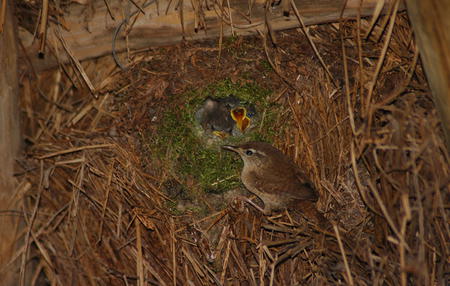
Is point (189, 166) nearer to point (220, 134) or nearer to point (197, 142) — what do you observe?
point (197, 142)

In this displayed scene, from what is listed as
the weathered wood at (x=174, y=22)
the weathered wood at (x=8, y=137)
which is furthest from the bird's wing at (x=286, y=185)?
the weathered wood at (x=8, y=137)

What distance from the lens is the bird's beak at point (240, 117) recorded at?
12.8ft

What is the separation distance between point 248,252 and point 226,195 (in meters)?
0.39

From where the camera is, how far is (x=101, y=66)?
3.88 m

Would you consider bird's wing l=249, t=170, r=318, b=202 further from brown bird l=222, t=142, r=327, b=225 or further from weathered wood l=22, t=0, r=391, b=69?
weathered wood l=22, t=0, r=391, b=69

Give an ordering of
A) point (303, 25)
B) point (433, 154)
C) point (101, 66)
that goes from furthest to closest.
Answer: point (101, 66) < point (303, 25) < point (433, 154)

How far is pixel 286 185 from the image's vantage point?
11.7ft

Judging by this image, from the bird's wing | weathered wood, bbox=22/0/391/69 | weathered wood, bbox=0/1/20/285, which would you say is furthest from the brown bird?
weathered wood, bbox=0/1/20/285

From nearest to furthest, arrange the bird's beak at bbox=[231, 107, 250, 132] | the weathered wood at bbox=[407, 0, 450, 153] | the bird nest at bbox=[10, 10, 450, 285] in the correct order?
the weathered wood at bbox=[407, 0, 450, 153], the bird nest at bbox=[10, 10, 450, 285], the bird's beak at bbox=[231, 107, 250, 132]

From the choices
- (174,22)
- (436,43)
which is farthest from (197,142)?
(436,43)

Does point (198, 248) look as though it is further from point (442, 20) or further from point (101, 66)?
point (442, 20)

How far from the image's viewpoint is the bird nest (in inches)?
136

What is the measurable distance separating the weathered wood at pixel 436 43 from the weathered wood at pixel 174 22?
855 millimetres

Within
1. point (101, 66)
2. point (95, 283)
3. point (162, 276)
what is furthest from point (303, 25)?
point (95, 283)
